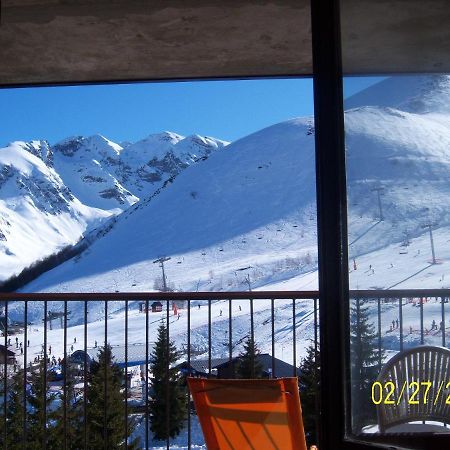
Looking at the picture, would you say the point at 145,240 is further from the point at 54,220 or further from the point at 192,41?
the point at 192,41

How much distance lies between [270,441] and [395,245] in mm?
731

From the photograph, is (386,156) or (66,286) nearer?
(386,156)

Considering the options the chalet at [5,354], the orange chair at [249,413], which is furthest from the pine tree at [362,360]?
the chalet at [5,354]

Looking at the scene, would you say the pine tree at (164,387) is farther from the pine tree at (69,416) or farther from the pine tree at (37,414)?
the pine tree at (37,414)

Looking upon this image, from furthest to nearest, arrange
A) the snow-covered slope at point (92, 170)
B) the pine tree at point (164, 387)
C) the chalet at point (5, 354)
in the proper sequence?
the snow-covered slope at point (92, 170), the pine tree at point (164, 387), the chalet at point (5, 354)

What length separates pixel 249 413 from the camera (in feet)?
5.57

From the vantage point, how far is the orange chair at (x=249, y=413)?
1.68 meters

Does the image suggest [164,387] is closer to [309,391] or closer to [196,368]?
[196,368]

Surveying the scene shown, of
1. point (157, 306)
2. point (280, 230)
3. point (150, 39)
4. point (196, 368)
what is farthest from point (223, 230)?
point (150, 39)

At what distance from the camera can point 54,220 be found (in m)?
67.6

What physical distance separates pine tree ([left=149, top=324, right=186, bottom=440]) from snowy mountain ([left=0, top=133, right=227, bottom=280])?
147 ft

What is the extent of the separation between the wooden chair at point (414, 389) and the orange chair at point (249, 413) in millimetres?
358

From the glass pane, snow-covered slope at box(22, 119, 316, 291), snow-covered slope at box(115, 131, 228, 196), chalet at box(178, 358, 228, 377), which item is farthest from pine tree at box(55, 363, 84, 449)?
snow-covered slope at box(115, 131, 228, 196)

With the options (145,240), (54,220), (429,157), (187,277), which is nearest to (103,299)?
(429,157)
